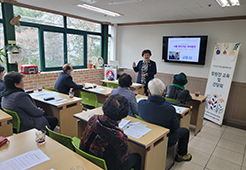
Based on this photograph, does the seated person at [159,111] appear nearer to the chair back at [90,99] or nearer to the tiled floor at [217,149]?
the tiled floor at [217,149]

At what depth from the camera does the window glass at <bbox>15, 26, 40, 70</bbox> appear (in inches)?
173

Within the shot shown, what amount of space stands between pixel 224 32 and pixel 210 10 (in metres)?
0.99

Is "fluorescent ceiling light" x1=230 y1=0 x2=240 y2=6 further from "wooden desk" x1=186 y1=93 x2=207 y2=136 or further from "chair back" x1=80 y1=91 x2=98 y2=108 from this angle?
"chair back" x1=80 y1=91 x2=98 y2=108

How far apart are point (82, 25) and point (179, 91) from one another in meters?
4.06

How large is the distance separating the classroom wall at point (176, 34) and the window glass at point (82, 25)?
35.3 inches

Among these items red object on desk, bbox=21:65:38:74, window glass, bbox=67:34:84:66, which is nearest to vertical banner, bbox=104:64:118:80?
window glass, bbox=67:34:84:66

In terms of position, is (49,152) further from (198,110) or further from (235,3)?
(235,3)

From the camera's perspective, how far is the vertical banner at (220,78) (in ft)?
13.8

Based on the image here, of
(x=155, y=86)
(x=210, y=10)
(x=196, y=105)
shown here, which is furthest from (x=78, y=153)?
→ (x=210, y=10)

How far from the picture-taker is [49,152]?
1554 millimetres

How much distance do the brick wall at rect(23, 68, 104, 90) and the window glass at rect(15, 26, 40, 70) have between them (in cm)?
52

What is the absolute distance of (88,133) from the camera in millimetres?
1479

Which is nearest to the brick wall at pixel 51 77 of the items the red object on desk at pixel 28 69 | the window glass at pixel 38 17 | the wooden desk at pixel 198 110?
the red object on desk at pixel 28 69

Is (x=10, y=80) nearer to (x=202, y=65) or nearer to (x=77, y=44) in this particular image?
(x=77, y=44)
